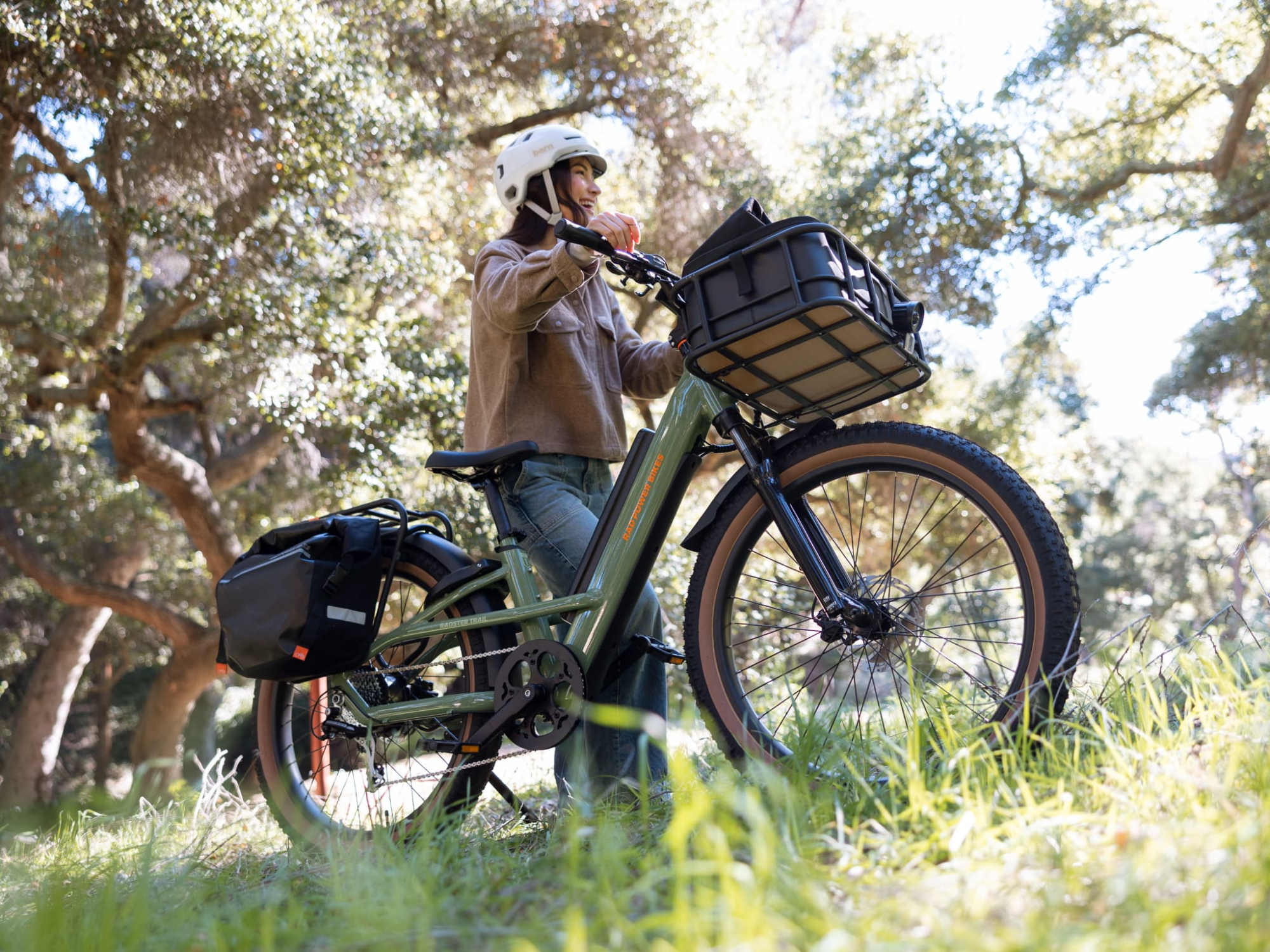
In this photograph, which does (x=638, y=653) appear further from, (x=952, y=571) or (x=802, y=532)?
(x=952, y=571)

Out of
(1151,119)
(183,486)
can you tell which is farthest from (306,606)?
(1151,119)

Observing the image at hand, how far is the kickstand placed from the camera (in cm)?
237

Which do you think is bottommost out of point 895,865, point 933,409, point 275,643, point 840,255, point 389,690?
point 895,865

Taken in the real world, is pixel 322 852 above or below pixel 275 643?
below

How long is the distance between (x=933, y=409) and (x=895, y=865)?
1060 centimetres

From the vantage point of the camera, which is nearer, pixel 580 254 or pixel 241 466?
pixel 580 254

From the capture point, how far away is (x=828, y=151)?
31.5ft

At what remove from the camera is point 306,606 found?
2463 mm

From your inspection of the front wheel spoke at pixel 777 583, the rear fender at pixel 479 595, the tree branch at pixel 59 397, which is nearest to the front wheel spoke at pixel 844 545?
the front wheel spoke at pixel 777 583

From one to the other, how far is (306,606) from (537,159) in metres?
1.52

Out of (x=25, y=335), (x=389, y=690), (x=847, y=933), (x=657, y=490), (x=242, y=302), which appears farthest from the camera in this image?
(x=25, y=335)

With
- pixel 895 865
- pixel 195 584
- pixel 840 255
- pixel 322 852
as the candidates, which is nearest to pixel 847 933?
pixel 895 865

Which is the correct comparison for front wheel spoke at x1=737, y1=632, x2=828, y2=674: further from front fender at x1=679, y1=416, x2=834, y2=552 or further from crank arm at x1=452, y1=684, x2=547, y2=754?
crank arm at x1=452, y1=684, x2=547, y2=754

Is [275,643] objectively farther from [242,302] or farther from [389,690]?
[242,302]
